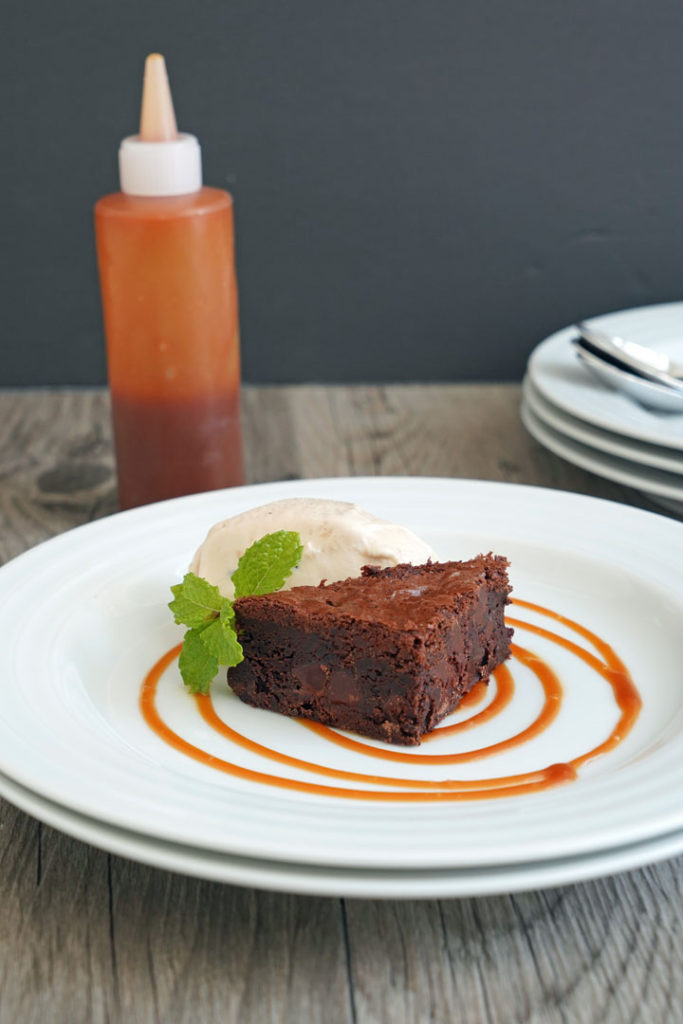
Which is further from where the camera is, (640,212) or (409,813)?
(640,212)

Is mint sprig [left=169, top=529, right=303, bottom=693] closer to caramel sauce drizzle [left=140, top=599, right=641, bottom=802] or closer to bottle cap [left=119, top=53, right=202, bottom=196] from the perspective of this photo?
caramel sauce drizzle [left=140, top=599, right=641, bottom=802]

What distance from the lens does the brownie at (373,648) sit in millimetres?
981

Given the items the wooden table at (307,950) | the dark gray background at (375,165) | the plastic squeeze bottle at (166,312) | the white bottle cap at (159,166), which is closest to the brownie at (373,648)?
the wooden table at (307,950)

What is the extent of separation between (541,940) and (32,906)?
1.19 feet

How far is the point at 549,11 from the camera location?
192 centimetres

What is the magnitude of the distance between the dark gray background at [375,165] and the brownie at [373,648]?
1.09 meters

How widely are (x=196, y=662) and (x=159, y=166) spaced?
2.23 feet

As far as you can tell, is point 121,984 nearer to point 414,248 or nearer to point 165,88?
point 165,88

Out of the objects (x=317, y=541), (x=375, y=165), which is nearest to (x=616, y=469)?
(x=317, y=541)

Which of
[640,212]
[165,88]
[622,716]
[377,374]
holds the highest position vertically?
[165,88]

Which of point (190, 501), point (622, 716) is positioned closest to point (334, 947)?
point (622, 716)

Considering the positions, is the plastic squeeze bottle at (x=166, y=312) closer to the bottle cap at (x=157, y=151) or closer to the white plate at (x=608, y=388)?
the bottle cap at (x=157, y=151)

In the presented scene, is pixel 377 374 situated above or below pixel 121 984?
Answer: below

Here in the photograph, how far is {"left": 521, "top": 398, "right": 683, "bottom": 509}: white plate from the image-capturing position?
1393mm
